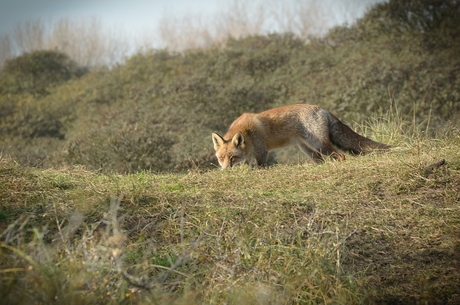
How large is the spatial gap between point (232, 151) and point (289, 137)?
94cm

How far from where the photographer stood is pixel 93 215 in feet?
19.0

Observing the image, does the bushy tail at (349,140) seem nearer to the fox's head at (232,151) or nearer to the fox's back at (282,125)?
the fox's back at (282,125)

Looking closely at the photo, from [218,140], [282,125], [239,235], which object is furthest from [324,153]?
[239,235]

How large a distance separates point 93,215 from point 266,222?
165 centimetres

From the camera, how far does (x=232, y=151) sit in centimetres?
883

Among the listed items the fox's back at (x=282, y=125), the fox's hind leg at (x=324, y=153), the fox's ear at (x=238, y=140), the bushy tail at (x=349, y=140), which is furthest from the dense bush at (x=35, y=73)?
the bushy tail at (x=349, y=140)

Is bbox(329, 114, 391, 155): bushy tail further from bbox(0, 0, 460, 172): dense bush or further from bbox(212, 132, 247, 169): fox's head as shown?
bbox(0, 0, 460, 172): dense bush

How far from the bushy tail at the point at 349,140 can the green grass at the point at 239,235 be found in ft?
2.78

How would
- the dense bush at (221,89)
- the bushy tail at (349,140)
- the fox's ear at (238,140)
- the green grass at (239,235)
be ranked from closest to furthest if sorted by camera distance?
the green grass at (239,235)
the bushy tail at (349,140)
the fox's ear at (238,140)
the dense bush at (221,89)

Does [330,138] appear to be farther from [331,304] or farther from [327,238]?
[331,304]

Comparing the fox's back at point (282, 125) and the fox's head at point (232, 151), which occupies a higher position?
the fox's back at point (282, 125)

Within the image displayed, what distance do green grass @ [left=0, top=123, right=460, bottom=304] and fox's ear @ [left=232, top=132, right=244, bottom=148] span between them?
108 cm

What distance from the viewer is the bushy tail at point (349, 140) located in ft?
28.3

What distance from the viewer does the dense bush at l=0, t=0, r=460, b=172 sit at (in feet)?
39.9
